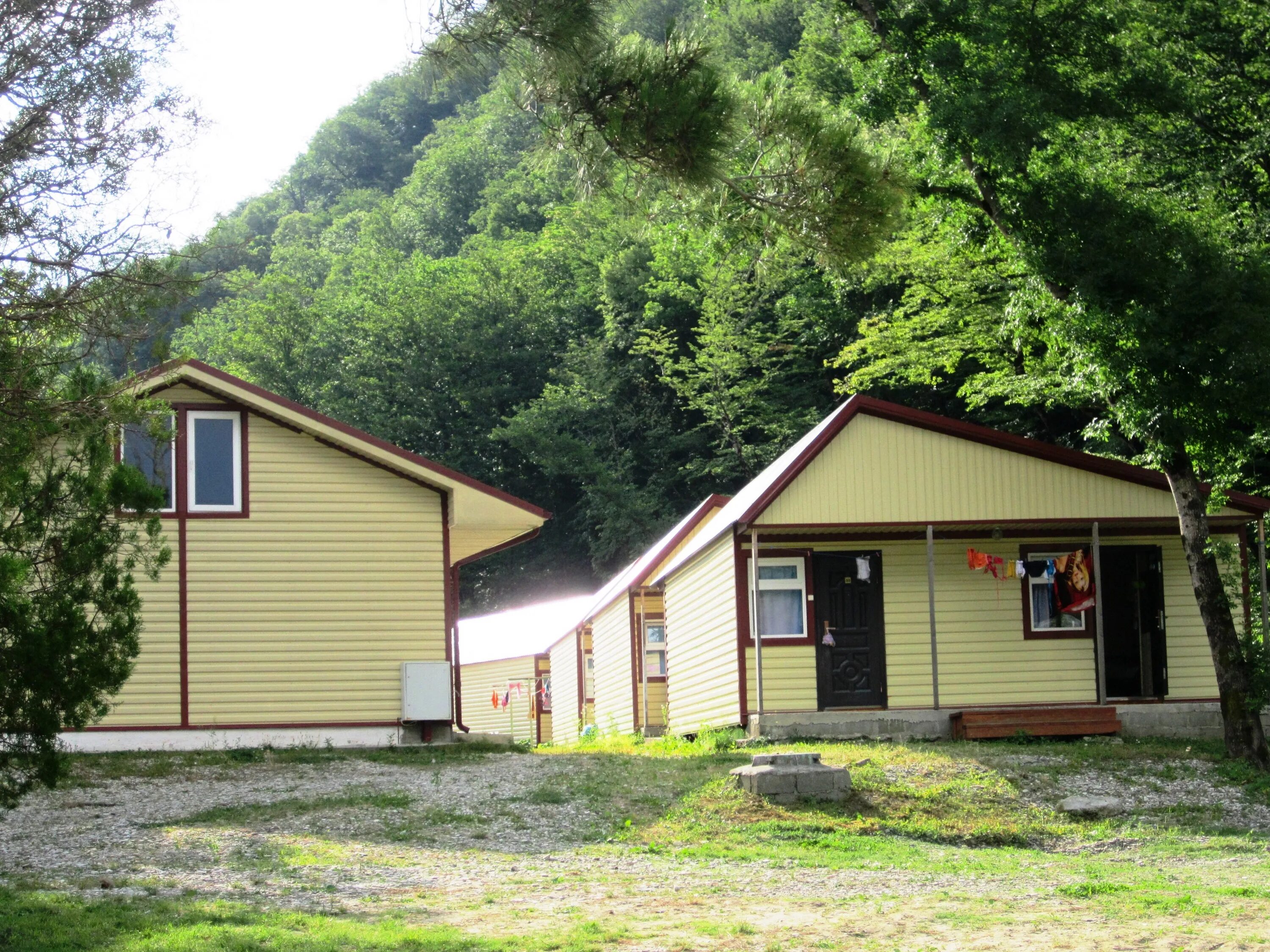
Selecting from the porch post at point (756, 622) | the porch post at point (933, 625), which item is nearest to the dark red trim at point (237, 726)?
the porch post at point (756, 622)

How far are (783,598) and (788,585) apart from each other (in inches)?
7.3

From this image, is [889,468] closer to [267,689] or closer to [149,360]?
[267,689]

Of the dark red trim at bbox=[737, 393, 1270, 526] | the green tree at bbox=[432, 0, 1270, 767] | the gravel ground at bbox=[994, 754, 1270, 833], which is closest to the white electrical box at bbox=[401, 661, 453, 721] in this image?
the dark red trim at bbox=[737, 393, 1270, 526]

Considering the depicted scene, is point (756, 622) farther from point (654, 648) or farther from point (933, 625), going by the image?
point (654, 648)

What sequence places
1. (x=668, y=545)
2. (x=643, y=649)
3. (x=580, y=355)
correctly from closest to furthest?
(x=668, y=545) < (x=643, y=649) < (x=580, y=355)

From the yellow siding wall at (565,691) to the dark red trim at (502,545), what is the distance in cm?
984

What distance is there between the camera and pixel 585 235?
56.5 meters

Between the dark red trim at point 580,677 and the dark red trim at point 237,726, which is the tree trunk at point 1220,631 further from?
the dark red trim at point 580,677

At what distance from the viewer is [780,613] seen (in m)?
18.3

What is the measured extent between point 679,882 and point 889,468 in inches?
368

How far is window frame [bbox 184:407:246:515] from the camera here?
56.4ft

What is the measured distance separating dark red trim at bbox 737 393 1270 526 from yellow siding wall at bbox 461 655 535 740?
19105 mm

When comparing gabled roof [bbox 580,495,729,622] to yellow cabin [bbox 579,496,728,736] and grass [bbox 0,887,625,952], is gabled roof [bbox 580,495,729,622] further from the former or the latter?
grass [bbox 0,887,625,952]

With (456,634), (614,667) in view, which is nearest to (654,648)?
(614,667)
